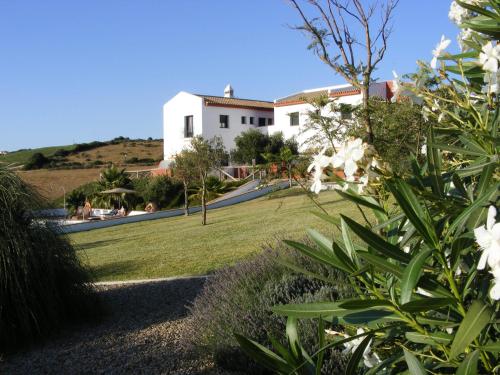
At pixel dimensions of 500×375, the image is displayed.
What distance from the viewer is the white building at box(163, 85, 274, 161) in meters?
41.0

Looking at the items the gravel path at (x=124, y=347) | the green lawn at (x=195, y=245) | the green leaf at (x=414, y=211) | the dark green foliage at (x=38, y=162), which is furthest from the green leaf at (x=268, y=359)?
the dark green foliage at (x=38, y=162)

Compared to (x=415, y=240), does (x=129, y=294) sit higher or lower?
lower

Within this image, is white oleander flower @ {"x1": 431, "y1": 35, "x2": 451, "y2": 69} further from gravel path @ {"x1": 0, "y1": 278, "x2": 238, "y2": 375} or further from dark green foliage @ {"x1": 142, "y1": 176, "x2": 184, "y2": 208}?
dark green foliage @ {"x1": 142, "y1": 176, "x2": 184, "y2": 208}

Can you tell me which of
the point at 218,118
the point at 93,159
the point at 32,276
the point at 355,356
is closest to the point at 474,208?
the point at 355,356

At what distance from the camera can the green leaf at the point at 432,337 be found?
1.40 metres

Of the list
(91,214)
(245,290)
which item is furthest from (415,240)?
(91,214)

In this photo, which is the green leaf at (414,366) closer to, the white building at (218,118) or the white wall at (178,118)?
the white building at (218,118)

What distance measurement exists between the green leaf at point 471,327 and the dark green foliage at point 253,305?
236 centimetres

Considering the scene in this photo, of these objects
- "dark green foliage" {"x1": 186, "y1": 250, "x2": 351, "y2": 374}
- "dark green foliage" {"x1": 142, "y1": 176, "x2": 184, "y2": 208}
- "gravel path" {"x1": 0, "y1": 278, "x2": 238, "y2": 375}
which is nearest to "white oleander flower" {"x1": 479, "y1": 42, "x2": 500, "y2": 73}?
"dark green foliage" {"x1": 186, "y1": 250, "x2": 351, "y2": 374}

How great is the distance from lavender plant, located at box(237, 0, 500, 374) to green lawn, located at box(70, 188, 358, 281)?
A: 4.88 m

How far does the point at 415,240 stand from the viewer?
1650mm

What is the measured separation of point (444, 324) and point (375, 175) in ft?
1.42

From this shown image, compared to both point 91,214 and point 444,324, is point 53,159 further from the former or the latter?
point 444,324

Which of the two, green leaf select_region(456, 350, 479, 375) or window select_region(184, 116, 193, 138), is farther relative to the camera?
window select_region(184, 116, 193, 138)
